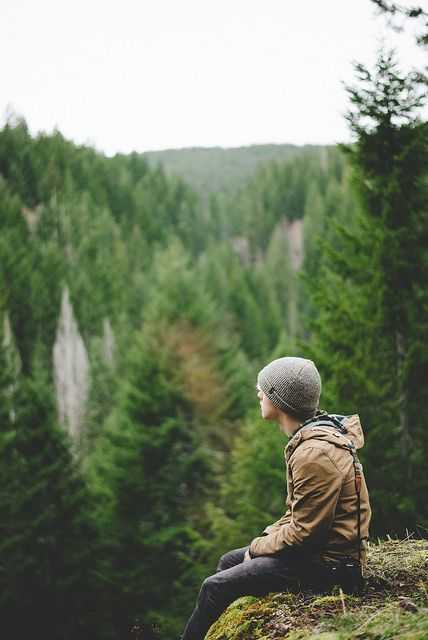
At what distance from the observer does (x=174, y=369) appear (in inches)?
763

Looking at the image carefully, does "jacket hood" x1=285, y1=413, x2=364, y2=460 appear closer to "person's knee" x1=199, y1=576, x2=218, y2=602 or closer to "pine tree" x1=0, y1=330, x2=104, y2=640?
"person's knee" x1=199, y1=576, x2=218, y2=602

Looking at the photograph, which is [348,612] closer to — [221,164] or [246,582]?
[246,582]

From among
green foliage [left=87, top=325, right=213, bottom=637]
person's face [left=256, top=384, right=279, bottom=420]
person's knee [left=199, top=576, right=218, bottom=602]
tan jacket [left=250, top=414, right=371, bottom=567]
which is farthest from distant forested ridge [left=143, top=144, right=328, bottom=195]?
tan jacket [left=250, top=414, right=371, bottom=567]

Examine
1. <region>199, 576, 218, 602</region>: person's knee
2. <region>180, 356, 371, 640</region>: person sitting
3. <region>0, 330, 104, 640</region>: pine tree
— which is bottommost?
<region>0, 330, 104, 640</region>: pine tree

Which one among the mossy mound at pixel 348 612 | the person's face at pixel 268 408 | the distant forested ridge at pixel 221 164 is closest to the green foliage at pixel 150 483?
the mossy mound at pixel 348 612

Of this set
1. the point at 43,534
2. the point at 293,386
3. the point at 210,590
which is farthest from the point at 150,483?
the point at 293,386

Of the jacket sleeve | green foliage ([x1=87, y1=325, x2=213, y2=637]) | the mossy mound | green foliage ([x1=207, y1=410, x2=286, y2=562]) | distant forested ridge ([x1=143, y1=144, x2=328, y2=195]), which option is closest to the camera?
the mossy mound

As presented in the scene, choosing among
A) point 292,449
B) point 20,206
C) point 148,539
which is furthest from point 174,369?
point 20,206

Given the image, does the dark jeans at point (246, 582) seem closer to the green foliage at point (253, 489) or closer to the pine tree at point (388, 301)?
the pine tree at point (388, 301)

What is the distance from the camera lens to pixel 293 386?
11.7ft

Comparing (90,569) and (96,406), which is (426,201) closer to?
(90,569)

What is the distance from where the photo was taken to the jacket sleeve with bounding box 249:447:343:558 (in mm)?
3309

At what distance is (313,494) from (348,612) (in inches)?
22.4

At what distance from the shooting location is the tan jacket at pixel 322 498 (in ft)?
10.9
